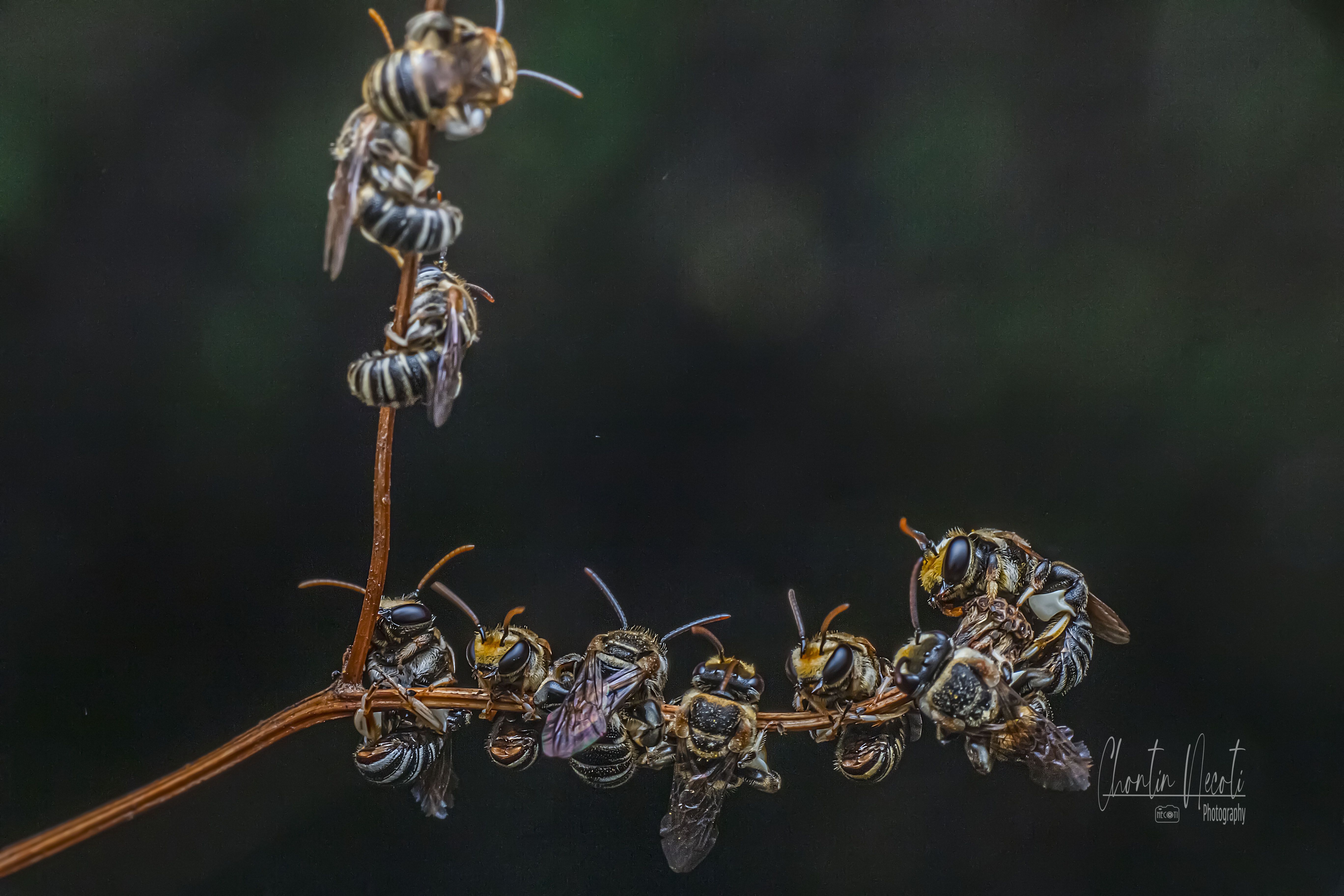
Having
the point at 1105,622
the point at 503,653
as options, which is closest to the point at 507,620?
the point at 503,653

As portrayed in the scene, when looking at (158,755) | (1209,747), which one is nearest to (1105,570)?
(1209,747)

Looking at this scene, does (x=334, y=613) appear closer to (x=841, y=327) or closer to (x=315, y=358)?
(x=315, y=358)

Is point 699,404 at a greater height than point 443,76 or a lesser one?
lesser

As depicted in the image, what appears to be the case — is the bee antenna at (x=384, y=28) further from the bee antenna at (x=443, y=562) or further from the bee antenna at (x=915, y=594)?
the bee antenna at (x=915, y=594)

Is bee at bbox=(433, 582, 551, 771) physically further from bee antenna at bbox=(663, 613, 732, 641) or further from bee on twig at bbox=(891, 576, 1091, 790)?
bee on twig at bbox=(891, 576, 1091, 790)

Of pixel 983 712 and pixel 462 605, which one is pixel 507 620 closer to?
pixel 462 605

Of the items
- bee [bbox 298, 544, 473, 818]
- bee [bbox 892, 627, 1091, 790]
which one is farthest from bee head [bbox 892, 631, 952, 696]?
bee [bbox 298, 544, 473, 818]
